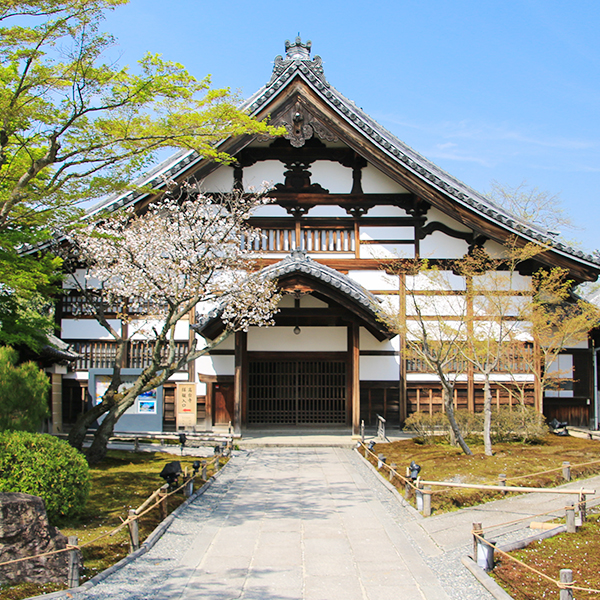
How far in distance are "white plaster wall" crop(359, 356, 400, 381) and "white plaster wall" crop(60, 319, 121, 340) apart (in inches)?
326

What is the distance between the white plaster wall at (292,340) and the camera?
62.9 ft

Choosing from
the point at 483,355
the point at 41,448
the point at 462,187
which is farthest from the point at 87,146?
the point at 462,187

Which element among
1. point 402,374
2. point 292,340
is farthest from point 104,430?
point 402,374

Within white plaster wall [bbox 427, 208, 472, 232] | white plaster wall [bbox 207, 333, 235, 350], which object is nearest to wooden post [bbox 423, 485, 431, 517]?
white plaster wall [bbox 207, 333, 235, 350]

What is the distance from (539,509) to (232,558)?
5543 mm

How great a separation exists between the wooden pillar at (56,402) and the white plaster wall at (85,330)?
141 cm

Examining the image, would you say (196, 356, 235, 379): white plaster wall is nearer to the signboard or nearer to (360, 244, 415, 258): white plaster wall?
the signboard

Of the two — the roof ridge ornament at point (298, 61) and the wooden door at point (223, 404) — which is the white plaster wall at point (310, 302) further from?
the roof ridge ornament at point (298, 61)

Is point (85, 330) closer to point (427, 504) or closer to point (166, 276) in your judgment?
point (166, 276)

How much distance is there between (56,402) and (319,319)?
9.07 m

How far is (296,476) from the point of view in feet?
44.3

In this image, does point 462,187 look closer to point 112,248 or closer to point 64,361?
point 112,248

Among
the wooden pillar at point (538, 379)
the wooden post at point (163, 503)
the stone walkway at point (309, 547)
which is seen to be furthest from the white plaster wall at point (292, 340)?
the wooden post at point (163, 503)

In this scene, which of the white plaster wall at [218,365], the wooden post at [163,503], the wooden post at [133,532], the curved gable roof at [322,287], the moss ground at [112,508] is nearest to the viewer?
the moss ground at [112,508]
